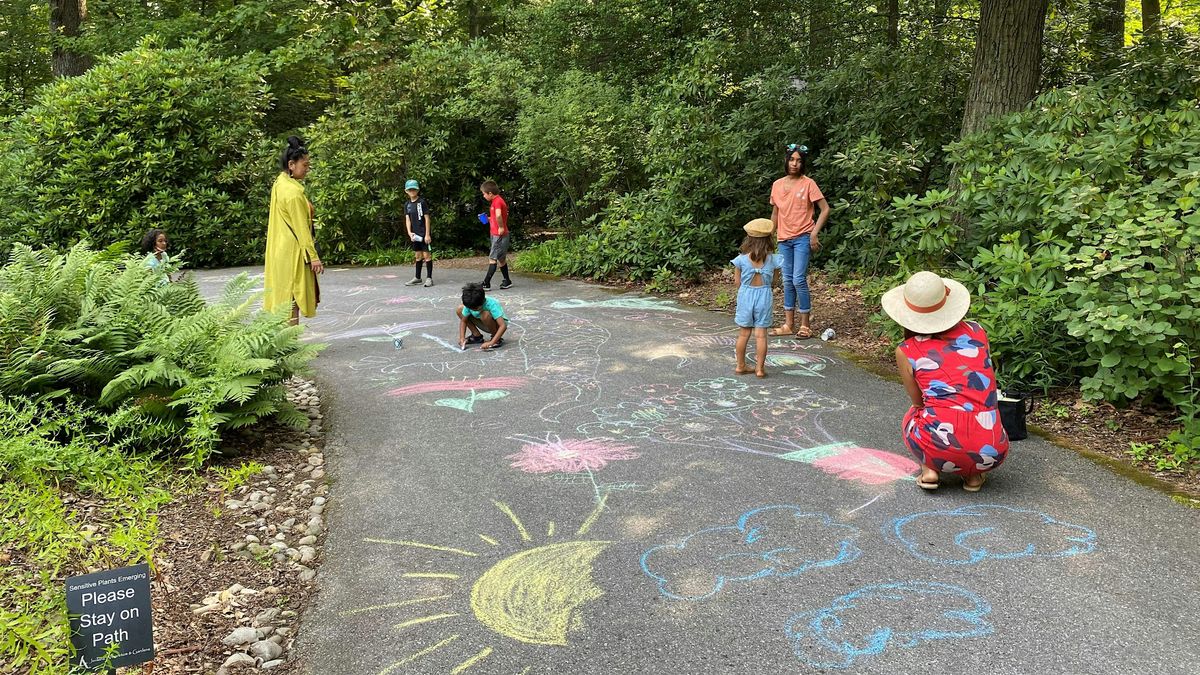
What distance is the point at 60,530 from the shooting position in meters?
3.35

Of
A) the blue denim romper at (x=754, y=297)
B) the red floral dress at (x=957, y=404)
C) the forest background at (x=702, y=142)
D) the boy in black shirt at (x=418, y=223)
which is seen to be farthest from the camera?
the boy in black shirt at (x=418, y=223)

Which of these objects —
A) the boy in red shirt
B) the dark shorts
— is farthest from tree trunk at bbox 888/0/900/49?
the dark shorts

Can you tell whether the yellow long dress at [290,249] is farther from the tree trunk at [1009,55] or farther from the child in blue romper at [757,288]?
the tree trunk at [1009,55]

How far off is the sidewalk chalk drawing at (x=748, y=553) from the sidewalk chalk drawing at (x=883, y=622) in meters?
0.29

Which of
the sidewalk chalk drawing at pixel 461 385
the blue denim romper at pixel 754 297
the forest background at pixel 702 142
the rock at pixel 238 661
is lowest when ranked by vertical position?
the rock at pixel 238 661

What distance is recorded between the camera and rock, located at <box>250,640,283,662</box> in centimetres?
279

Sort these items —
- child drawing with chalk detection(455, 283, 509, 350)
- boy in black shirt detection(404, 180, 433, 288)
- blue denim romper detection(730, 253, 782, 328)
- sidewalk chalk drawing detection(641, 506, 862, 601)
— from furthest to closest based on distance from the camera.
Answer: boy in black shirt detection(404, 180, 433, 288) → child drawing with chalk detection(455, 283, 509, 350) → blue denim romper detection(730, 253, 782, 328) → sidewalk chalk drawing detection(641, 506, 862, 601)

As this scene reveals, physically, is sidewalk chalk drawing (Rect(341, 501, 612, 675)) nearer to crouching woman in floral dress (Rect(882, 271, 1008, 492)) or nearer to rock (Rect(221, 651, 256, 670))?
rock (Rect(221, 651, 256, 670))

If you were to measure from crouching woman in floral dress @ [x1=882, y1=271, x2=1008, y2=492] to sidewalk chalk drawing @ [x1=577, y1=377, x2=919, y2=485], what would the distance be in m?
0.32

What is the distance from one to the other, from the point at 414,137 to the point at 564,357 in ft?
30.7

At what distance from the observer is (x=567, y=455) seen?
4.63m

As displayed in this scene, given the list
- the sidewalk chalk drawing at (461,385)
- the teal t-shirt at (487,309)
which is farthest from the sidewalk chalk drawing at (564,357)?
the teal t-shirt at (487,309)

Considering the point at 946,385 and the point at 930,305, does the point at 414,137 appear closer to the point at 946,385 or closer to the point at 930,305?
the point at 930,305

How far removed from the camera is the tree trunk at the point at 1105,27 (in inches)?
353
